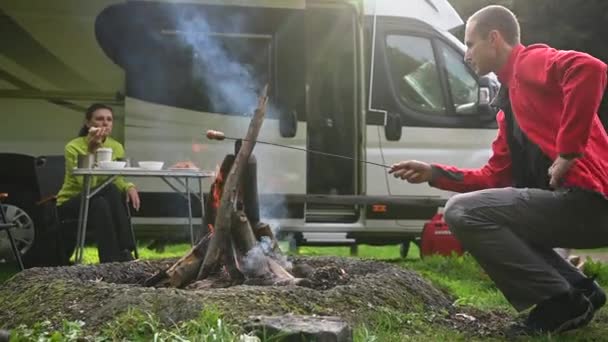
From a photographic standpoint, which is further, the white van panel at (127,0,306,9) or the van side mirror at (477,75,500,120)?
the van side mirror at (477,75,500,120)

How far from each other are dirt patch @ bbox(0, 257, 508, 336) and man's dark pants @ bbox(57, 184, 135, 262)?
128 centimetres

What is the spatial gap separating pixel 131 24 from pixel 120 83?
21.5 inches

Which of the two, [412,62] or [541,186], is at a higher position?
[412,62]

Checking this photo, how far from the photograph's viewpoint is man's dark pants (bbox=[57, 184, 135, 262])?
261 inches

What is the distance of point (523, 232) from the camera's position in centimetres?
423

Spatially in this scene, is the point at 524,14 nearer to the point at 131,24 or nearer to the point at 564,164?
the point at 131,24

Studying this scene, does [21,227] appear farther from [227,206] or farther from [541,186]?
[541,186]

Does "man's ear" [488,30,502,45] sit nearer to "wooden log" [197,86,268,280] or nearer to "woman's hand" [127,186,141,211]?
"wooden log" [197,86,268,280]

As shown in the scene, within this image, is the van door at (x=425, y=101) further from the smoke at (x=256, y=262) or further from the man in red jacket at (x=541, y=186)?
the man in red jacket at (x=541, y=186)

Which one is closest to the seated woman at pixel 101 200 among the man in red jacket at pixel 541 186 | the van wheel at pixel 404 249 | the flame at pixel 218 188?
the flame at pixel 218 188

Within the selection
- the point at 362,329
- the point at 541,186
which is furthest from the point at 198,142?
the point at 362,329

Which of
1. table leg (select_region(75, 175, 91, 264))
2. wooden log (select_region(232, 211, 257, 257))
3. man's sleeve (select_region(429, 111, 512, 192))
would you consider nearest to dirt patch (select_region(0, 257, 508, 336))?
wooden log (select_region(232, 211, 257, 257))

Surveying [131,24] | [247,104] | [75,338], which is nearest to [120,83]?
[131,24]

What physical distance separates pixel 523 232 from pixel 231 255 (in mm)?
1595
